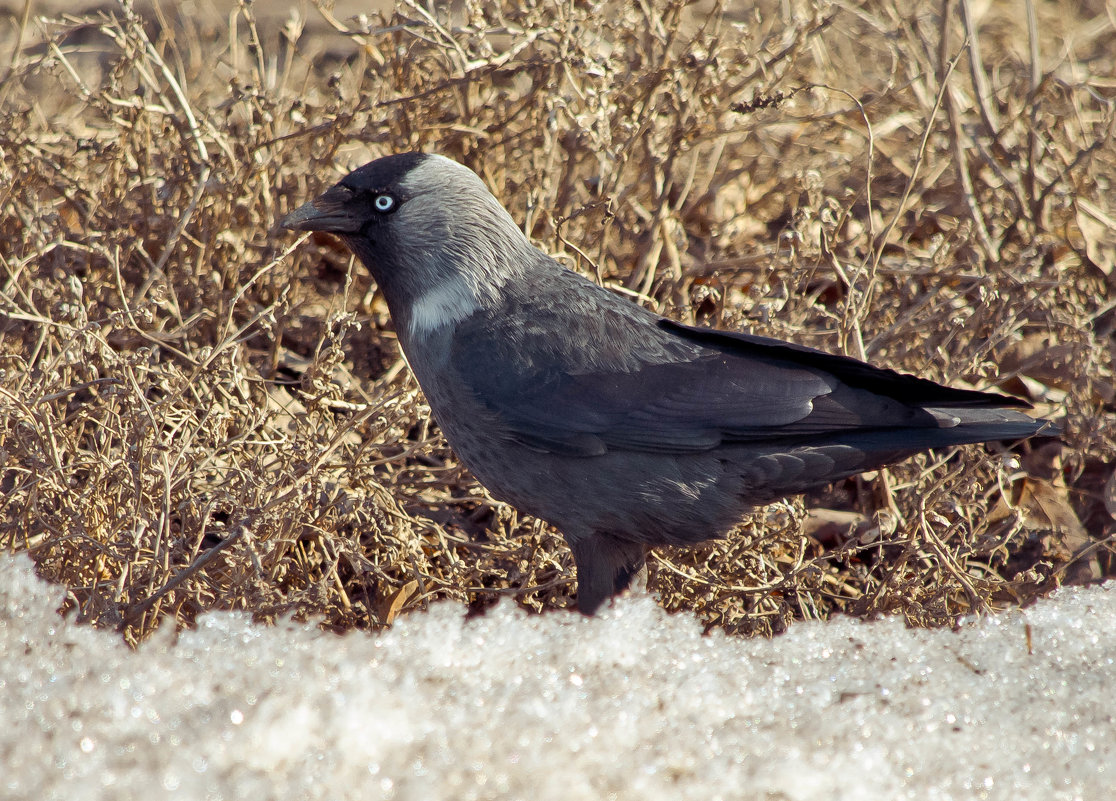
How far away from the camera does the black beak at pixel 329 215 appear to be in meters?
3.31

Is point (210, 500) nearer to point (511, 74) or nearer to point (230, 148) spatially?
point (230, 148)

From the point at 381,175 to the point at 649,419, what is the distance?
1135 millimetres

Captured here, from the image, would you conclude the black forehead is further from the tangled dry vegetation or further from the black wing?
the black wing

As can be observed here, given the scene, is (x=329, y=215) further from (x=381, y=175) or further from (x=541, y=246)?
(x=541, y=246)

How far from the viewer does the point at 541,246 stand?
4027mm

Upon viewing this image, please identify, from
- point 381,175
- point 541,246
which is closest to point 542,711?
point 381,175

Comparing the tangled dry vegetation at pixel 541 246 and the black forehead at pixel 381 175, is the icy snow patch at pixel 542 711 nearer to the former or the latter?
the tangled dry vegetation at pixel 541 246

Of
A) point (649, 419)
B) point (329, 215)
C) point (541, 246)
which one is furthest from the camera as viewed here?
point (541, 246)

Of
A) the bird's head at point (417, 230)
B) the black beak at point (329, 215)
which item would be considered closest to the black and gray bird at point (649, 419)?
the bird's head at point (417, 230)

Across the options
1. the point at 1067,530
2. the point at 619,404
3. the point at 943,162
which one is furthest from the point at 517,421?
the point at 943,162

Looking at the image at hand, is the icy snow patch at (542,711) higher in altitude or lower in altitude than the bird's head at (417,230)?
lower

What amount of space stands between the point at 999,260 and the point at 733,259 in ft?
3.45

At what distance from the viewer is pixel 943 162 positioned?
15.3 ft

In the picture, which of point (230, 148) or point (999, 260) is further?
point (999, 260)
